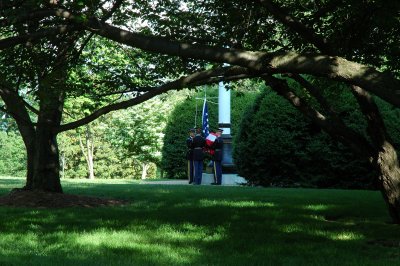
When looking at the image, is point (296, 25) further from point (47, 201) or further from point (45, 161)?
point (45, 161)

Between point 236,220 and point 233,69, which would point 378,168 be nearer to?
point 236,220

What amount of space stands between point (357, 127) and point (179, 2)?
25.7ft

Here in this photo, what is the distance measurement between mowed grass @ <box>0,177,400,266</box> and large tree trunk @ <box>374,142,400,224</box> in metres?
0.37

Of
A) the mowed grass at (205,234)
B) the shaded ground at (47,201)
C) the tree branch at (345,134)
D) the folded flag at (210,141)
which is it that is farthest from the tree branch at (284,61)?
the folded flag at (210,141)

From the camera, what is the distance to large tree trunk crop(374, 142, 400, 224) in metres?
7.75

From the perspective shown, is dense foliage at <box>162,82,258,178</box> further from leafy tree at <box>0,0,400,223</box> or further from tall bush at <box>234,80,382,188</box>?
leafy tree at <box>0,0,400,223</box>

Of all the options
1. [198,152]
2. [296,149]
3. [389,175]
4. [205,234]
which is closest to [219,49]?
[205,234]

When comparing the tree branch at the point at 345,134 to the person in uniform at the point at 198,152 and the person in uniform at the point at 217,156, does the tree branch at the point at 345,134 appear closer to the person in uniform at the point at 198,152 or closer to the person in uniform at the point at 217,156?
the person in uniform at the point at 198,152

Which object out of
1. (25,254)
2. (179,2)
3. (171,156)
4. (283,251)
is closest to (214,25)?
(179,2)

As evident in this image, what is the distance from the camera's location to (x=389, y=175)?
7.75 meters

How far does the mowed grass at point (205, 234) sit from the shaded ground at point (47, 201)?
1.98 feet

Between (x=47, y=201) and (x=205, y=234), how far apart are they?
4384mm

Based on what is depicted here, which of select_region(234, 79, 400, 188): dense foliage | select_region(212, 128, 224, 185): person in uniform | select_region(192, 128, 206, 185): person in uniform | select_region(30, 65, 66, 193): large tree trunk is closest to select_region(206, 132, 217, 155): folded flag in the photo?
select_region(212, 128, 224, 185): person in uniform

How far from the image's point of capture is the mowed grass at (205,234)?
5703 millimetres
